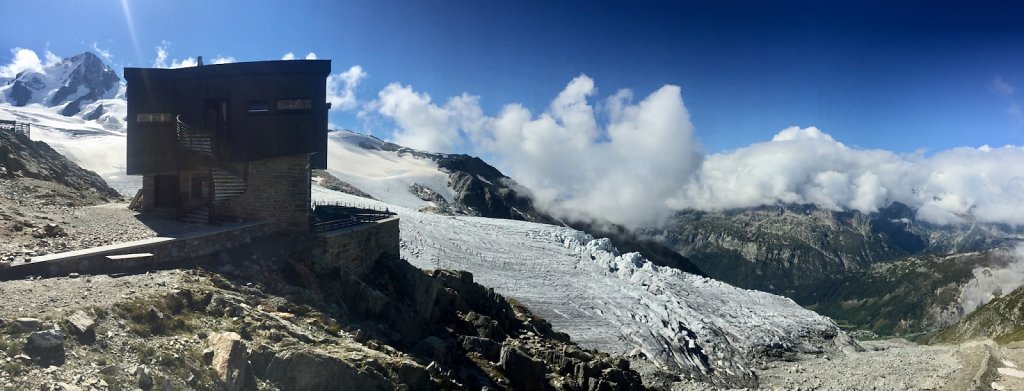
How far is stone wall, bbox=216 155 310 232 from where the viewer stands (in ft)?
71.6

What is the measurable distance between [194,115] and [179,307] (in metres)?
13.8

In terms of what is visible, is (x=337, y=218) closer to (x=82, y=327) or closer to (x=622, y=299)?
(x=82, y=327)

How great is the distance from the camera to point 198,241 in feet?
57.6

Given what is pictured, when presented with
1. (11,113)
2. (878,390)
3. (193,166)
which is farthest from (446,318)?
(11,113)

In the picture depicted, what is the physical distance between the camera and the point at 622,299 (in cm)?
4647

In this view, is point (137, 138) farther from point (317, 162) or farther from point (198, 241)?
point (198, 241)

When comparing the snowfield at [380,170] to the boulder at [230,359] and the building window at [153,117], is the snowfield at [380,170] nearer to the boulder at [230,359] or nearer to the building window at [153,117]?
the building window at [153,117]

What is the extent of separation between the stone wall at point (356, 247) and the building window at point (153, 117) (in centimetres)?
927

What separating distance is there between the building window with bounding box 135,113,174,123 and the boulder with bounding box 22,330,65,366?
17.3 meters

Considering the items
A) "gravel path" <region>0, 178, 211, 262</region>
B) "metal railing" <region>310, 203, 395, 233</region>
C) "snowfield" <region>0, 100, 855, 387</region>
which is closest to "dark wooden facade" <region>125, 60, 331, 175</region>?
"metal railing" <region>310, 203, 395, 233</region>

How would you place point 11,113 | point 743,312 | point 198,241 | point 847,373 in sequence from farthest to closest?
point 11,113
point 743,312
point 847,373
point 198,241

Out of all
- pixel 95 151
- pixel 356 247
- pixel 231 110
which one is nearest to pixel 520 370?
pixel 356 247

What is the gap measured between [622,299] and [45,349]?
136ft

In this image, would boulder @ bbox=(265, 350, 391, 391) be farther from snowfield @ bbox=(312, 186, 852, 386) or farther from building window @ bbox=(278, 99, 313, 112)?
snowfield @ bbox=(312, 186, 852, 386)
